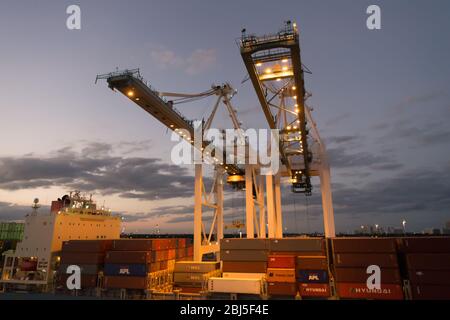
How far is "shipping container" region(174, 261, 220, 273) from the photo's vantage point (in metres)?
21.0

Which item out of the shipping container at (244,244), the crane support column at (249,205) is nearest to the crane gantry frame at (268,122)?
the crane support column at (249,205)

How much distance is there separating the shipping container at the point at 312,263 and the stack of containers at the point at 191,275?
23.5ft

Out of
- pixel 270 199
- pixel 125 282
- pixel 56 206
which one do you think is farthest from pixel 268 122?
pixel 56 206

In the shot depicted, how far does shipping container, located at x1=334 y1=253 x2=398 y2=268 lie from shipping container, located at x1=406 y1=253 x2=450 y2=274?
825mm

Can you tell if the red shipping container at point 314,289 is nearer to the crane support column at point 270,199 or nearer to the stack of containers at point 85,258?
the crane support column at point 270,199

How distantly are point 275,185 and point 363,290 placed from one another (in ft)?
89.9

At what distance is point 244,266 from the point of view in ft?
61.4

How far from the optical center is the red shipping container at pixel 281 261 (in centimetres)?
1736

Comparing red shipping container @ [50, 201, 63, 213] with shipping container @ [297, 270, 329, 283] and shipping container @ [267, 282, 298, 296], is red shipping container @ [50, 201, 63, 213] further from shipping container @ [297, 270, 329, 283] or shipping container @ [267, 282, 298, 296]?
shipping container @ [297, 270, 329, 283]

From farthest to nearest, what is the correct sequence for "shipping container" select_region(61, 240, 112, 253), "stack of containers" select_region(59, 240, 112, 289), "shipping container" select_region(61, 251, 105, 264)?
1. "shipping container" select_region(61, 240, 112, 253)
2. "shipping container" select_region(61, 251, 105, 264)
3. "stack of containers" select_region(59, 240, 112, 289)

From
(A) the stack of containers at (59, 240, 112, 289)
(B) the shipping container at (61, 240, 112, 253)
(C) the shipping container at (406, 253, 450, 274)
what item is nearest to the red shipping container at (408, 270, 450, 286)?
(C) the shipping container at (406, 253, 450, 274)
